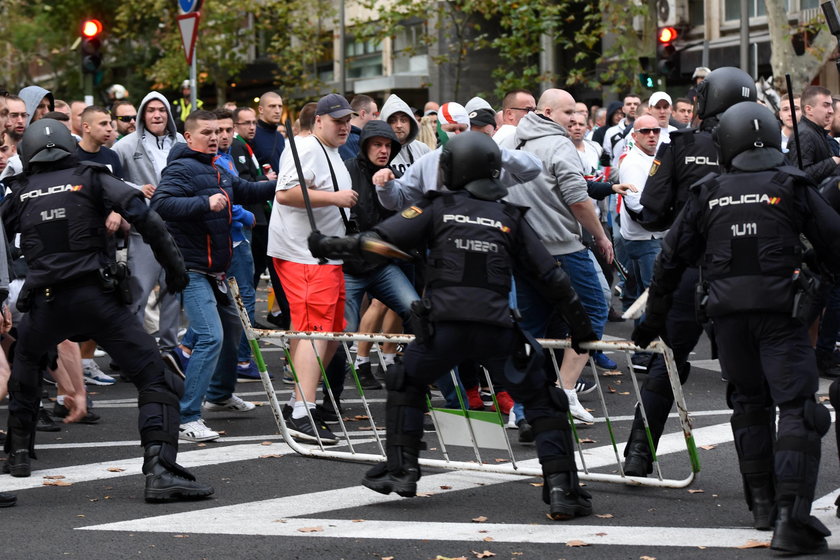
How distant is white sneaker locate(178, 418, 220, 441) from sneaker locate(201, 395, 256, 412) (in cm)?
108

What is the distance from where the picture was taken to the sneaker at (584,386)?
10.1m

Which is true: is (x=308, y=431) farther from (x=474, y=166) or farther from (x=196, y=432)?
(x=474, y=166)

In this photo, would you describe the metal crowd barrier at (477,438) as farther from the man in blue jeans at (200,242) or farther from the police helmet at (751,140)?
the police helmet at (751,140)

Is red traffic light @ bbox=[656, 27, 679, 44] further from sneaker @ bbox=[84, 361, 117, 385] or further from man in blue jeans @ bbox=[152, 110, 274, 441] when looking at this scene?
man in blue jeans @ bbox=[152, 110, 274, 441]

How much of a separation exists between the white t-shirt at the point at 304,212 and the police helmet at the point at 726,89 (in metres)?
2.56

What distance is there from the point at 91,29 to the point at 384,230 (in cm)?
1332

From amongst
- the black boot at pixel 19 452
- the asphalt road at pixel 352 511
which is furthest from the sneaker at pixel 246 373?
the black boot at pixel 19 452

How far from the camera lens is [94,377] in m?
11.2

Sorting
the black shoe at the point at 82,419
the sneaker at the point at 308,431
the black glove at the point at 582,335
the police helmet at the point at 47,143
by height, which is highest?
the police helmet at the point at 47,143

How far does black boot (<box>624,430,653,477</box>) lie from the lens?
280 inches

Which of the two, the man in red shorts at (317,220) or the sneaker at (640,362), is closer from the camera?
the man in red shorts at (317,220)

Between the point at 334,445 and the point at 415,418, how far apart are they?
1619 mm

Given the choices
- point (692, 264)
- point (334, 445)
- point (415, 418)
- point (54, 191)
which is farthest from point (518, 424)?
point (54, 191)


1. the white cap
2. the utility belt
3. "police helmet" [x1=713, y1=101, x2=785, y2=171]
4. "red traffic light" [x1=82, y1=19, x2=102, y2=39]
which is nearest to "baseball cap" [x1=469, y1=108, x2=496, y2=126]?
the white cap
